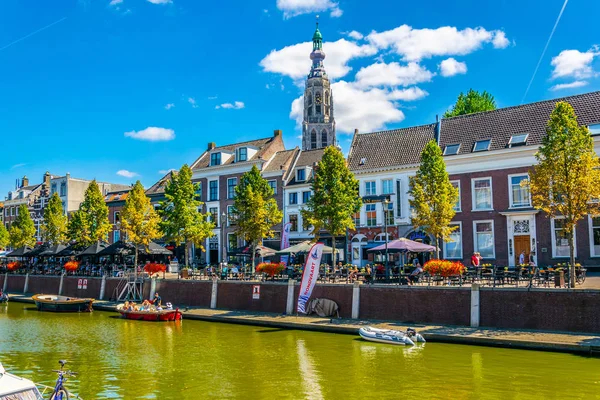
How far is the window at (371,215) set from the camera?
158ft

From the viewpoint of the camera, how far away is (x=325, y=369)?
22328mm

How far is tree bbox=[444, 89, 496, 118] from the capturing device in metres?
60.0

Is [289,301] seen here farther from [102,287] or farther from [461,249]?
[102,287]

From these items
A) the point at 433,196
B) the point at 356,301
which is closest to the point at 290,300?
the point at 356,301

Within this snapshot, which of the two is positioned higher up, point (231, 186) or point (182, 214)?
point (231, 186)

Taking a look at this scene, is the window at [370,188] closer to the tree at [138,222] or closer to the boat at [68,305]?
the tree at [138,222]

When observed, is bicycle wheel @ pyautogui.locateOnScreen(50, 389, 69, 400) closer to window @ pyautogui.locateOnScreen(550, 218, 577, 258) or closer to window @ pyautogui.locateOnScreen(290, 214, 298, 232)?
window @ pyautogui.locateOnScreen(550, 218, 577, 258)

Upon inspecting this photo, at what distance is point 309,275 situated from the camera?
108 ft

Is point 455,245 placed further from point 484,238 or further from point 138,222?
point 138,222

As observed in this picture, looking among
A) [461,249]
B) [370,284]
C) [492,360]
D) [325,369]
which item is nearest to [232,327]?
[370,284]

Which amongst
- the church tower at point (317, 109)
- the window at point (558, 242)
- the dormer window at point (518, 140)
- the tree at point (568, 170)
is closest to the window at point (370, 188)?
the dormer window at point (518, 140)

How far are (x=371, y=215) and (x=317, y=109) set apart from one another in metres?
71.7

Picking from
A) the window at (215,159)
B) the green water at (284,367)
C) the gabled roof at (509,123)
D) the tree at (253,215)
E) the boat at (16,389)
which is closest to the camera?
the boat at (16,389)

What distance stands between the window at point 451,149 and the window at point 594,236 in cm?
1129
